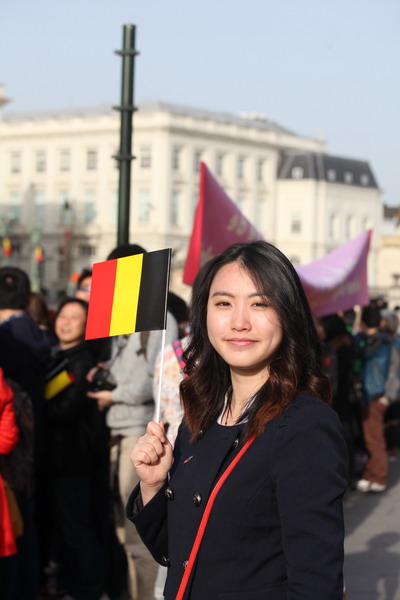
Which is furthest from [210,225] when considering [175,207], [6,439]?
[175,207]

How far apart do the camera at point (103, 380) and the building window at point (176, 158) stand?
72.6m

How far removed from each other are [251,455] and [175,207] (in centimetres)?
7511

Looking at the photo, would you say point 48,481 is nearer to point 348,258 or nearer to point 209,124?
point 348,258

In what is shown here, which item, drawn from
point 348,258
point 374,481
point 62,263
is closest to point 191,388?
point 348,258

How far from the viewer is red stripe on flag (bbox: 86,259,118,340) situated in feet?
9.02

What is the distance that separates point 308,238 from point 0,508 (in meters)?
78.2

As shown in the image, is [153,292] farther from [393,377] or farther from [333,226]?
[333,226]

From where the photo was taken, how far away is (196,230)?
6.20 metres

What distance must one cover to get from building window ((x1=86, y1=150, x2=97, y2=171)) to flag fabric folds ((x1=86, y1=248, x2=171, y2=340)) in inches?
3061

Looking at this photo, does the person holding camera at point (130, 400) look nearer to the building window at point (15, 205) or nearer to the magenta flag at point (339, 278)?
the magenta flag at point (339, 278)

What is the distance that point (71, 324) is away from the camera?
18.0 feet

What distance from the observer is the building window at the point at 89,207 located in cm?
7900

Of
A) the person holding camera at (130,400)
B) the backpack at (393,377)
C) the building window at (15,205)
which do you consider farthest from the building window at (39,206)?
the person holding camera at (130,400)

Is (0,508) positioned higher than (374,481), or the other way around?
(0,508)
